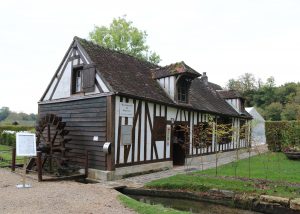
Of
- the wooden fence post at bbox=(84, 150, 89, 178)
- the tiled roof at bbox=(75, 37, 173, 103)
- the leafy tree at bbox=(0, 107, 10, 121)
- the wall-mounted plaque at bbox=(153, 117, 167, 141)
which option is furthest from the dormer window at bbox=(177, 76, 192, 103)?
the leafy tree at bbox=(0, 107, 10, 121)

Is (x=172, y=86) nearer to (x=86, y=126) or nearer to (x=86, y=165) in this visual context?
(x=86, y=126)

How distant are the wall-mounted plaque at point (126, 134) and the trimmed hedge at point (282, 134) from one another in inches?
442

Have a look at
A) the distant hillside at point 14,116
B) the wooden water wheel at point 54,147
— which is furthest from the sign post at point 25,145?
the distant hillside at point 14,116

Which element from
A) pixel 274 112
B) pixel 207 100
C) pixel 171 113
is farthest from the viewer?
pixel 274 112

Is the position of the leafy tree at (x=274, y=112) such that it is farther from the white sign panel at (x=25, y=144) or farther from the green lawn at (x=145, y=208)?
the green lawn at (x=145, y=208)

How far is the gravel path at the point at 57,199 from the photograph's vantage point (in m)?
6.42

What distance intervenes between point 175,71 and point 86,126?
4676 mm

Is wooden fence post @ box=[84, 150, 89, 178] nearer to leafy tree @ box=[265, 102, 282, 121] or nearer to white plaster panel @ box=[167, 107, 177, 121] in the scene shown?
white plaster panel @ box=[167, 107, 177, 121]

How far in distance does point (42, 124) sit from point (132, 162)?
4.08 meters

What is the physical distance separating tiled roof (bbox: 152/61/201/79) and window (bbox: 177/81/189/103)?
636 millimetres

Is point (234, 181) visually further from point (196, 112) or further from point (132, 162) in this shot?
point (196, 112)

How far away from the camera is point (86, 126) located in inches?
445

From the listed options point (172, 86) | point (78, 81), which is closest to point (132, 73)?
point (172, 86)

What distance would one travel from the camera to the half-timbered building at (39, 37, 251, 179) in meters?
10.6
